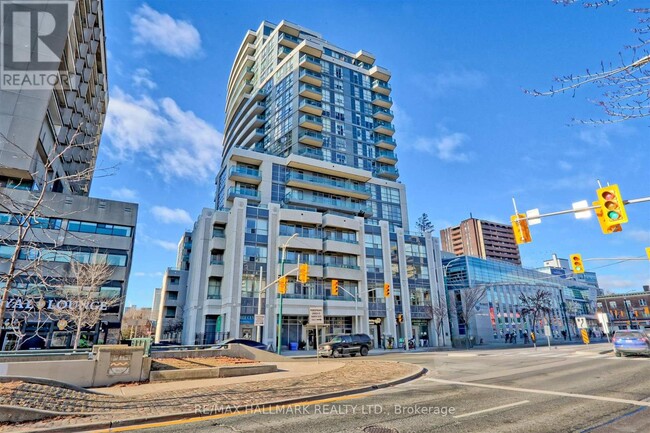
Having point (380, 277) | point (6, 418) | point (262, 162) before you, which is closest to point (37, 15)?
point (262, 162)

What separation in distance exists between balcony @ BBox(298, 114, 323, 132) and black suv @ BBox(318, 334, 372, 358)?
38619mm

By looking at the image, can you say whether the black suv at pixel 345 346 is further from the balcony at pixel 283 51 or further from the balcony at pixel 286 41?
the balcony at pixel 286 41

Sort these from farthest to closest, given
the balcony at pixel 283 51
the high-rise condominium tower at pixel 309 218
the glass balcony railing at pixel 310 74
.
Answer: the balcony at pixel 283 51, the glass balcony railing at pixel 310 74, the high-rise condominium tower at pixel 309 218

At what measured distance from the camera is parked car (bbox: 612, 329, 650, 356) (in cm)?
1992

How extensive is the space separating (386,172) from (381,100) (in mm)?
15787

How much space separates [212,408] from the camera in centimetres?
820

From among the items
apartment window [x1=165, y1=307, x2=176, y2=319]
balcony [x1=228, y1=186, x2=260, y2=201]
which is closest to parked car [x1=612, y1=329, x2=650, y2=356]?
balcony [x1=228, y1=186, x2=260, y2=201]

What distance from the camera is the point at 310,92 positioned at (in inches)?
2400

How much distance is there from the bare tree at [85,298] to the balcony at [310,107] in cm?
3849

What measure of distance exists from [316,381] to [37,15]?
49.7 m

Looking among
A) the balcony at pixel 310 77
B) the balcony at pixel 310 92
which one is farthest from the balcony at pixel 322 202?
the balcony at pixel 310 77

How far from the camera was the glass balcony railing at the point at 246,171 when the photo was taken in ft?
164

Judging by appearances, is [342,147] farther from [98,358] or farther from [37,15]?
[98,358]

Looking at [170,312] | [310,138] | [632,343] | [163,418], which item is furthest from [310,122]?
[163,418]
